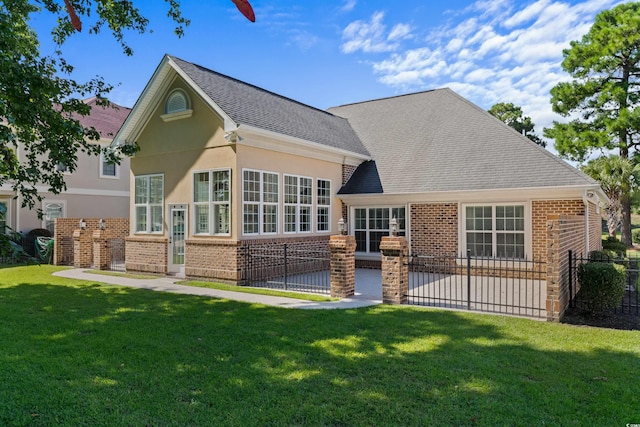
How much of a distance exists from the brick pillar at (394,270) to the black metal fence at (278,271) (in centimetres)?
199

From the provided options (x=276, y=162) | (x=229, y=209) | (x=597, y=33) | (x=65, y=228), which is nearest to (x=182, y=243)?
(x=229, y=209)

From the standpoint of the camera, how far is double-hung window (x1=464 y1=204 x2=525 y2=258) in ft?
43.8

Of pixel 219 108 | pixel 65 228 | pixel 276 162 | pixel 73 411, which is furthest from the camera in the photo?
pixel 65 228

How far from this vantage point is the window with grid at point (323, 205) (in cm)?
1533

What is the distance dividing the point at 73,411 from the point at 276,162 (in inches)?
392

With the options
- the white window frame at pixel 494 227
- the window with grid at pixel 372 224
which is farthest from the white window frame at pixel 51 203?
the white window frame at pixel 494 227

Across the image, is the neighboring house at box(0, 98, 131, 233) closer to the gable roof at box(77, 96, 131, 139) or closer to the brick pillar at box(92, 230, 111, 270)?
the gable roof at box(77, 96, 131, 139)

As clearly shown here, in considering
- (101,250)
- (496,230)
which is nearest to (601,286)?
(496,230)

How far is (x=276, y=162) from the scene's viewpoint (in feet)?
43.6

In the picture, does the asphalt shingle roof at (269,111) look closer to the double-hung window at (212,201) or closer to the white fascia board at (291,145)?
the white fascia board at (291,145)

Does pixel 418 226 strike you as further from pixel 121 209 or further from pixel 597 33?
pixel 597 33

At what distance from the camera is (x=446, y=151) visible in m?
15.8

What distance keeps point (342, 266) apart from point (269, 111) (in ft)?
23.2

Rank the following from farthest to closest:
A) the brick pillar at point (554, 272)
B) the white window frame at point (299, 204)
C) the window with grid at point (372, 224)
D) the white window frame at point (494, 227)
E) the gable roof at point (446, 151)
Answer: the window with grid at point (372, 224)
the white window frame at point (299, 204)
the gable roof at point (446, 151)
the white window frame at point (494, 227)
the brick pillar at point (554, 272)
